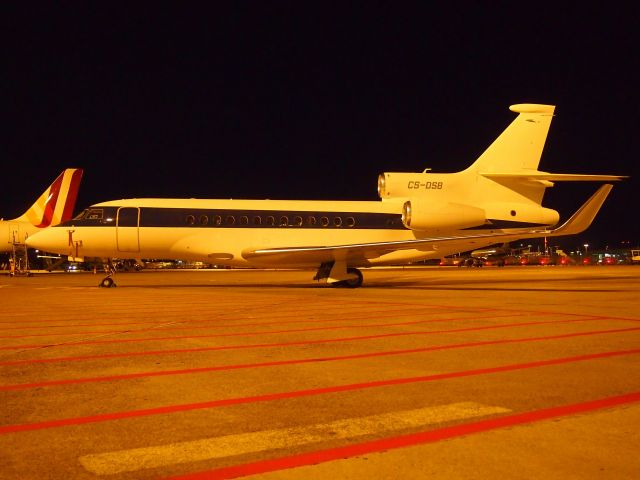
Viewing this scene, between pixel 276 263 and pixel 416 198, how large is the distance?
586 centimetres

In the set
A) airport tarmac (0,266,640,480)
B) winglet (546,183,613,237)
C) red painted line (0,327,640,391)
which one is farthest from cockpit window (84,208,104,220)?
red painted line (0,327,640,391)

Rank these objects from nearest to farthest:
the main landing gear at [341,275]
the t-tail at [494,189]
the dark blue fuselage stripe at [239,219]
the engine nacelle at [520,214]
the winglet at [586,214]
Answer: the winglet at [586,214] → the dark blue fuselage stripe at [239,219] → the main landing gear at [341,275] → the t-tail at [494,189] → the engine nacelle at [520,214]

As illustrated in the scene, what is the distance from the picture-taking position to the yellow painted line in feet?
11.9

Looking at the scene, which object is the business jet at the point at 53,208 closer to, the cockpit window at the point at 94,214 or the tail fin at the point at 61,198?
the tail fin at the point at 61,198

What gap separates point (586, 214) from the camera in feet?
60.1

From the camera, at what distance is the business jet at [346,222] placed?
21.3 metres

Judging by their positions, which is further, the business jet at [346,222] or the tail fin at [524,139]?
the tail fin at [524,139]

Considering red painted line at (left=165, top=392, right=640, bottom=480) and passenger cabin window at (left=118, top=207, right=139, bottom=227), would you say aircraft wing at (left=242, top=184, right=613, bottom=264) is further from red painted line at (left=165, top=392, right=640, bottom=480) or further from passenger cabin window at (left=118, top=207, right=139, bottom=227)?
red painted line at (left=165, top=392, right=640, bottom=480)

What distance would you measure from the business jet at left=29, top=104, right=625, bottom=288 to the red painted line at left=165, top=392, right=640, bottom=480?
51.2 ft

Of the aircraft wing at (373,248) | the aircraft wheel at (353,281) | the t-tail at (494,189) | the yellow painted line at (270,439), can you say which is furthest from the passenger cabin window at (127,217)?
the yellow painted line at (270,439)

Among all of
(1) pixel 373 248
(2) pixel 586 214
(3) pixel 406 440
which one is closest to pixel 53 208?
(1) pixel 373 248

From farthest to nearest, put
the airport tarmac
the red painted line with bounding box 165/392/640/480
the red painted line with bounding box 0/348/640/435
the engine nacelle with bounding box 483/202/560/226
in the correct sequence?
1. the engine nacelle with bounding box 483/202/560/226
2. the red painted line with bounding box 0/348/640/435
3. the airport tarmac
4. the red painted line with bounding box 165/392/640/480

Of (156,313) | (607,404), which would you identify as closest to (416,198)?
(156,313)

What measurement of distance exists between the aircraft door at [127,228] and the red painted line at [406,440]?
61.2ft
